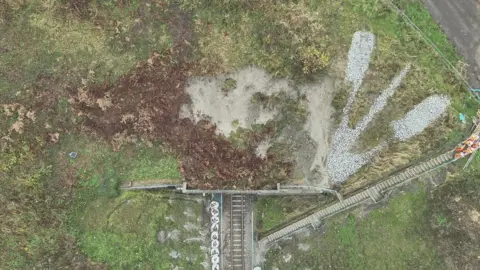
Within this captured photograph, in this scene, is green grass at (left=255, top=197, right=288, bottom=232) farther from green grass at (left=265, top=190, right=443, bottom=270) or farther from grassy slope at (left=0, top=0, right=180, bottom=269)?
grassy slope at (left=0, top=0, right=180, bottom=269)

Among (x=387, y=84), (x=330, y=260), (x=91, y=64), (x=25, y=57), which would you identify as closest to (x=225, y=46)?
(x=91, y=64)

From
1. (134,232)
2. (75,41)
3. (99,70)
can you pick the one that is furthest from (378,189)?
(75,41)

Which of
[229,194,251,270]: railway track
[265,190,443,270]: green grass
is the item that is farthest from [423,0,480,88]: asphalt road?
[229,194,251,270]: railway track

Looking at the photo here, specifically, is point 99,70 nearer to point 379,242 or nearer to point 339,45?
point 339,45

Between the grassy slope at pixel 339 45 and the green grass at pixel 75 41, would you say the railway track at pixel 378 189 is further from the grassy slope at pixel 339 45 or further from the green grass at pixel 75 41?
the green grass at pixel 75 41

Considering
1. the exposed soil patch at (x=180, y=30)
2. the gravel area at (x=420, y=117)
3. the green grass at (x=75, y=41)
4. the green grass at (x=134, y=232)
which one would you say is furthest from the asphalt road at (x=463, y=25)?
the green grass at (x=134, y=232)

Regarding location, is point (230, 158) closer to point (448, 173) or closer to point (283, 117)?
point (283, 117)

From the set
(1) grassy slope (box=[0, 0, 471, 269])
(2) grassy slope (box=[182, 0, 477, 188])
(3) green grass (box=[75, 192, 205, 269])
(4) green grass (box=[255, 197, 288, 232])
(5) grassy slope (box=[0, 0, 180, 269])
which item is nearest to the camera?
(5) grassy slope (box=[0, 0, 180, 269])

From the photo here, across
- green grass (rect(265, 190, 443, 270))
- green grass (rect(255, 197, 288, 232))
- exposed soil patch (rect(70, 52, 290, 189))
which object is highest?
exposed soil patch (rect(70, 52, 290, 189))
